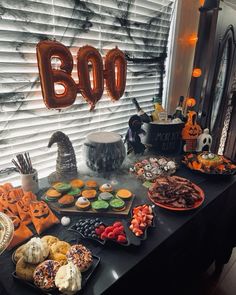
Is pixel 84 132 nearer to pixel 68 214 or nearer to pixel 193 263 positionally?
pixel 68 214

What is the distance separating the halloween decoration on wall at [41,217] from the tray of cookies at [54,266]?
2.8 inches

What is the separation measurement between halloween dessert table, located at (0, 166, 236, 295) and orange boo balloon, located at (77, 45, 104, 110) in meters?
0.44

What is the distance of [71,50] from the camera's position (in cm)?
113

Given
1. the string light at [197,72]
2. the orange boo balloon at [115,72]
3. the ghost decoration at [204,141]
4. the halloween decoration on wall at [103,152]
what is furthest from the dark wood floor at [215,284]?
the string light at [197,72]

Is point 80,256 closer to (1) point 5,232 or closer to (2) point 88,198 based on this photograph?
(1) point 5,232

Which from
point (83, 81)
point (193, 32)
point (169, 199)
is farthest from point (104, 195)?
point (193, 32)

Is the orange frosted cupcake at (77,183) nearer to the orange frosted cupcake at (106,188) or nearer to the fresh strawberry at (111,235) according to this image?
the orange frosted cupcake at (106,188)

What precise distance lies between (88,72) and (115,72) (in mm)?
238

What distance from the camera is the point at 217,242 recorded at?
1.32 m

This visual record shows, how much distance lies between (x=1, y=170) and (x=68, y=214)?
37 centimetres

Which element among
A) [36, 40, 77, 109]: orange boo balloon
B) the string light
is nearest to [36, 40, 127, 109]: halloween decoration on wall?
[36, 40, 77, 109]: orange boo balloon

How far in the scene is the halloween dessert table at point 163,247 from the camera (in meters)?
0.63

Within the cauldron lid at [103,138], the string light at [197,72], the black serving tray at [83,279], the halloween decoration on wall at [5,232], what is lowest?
the black serving tray at [83,279]

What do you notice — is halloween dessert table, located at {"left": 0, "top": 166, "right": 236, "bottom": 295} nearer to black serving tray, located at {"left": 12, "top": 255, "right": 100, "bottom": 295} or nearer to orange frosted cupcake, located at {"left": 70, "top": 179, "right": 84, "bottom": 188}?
black serving tray, located at {"left": 12, "top": 255, "right": 100, "bottom": 295}
